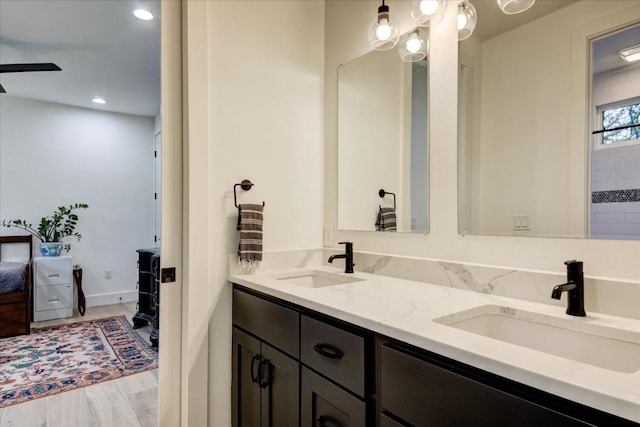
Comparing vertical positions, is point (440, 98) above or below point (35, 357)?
above

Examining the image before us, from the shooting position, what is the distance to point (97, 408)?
7.15ft

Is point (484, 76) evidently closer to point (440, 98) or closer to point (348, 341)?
point (440, 98)

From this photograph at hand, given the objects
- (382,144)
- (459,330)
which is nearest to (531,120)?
(382,144)

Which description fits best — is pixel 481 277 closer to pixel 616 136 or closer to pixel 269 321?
pixel 616 136

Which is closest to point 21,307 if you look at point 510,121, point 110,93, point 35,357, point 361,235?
point 35,357

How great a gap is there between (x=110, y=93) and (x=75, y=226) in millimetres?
1755

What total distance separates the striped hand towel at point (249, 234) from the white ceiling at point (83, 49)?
1646mm

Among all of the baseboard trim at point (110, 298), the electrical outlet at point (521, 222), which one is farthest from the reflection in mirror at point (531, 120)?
the baseboard trim at point (110, 298)

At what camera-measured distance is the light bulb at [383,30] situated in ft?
5.18

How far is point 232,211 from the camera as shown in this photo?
5.72ft

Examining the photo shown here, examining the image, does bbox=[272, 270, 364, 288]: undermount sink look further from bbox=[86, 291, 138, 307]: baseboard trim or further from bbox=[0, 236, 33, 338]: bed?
bbox=[86, 291, 138, 307]: baseboard trim

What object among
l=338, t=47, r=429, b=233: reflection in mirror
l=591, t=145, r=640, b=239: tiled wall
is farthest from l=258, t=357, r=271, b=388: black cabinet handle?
l=591, t=145, r=640, b=239: tiled wall

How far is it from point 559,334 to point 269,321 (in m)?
0.98

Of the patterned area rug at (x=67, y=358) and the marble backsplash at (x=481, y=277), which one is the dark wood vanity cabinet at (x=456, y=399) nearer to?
the marble backsplash at (x=481, y=277)
